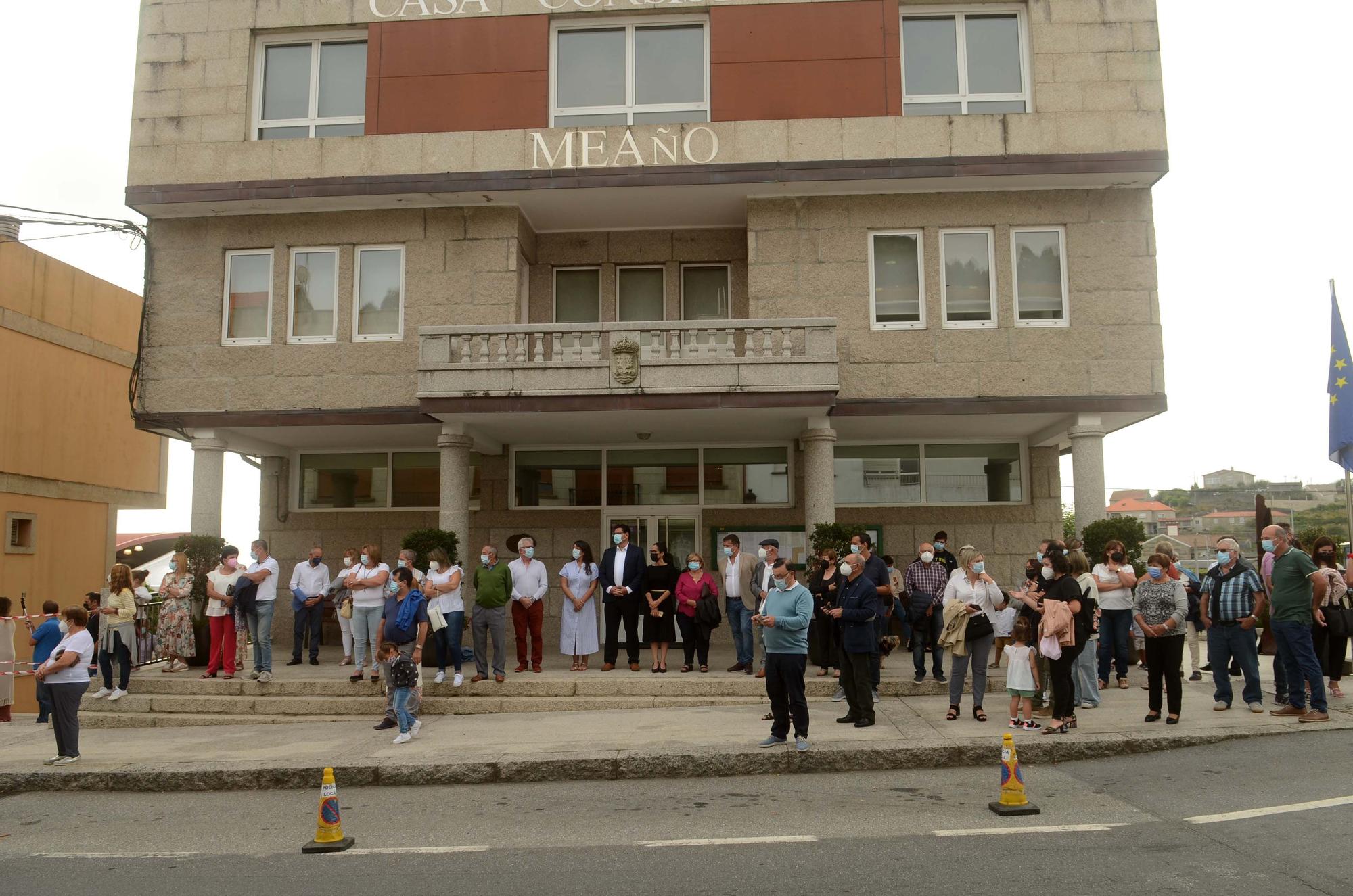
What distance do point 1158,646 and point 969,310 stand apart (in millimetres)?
6962

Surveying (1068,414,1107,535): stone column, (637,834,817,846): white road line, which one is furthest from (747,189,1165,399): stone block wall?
(637,834,817,846): white road line

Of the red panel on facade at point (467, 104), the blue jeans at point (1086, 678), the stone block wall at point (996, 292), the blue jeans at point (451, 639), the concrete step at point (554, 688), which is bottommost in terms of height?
the concrete step at point (554, 688)

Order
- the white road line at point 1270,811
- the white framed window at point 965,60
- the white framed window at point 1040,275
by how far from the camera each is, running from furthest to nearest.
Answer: the white framed window at point 965,60
the white framed window at point 1040,275
the white road line at point 1270,811

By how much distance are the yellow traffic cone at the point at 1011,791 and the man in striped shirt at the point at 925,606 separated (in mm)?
5031

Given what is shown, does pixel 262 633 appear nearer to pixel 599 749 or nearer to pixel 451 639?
pixel 451 639

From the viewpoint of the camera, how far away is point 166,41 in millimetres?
16984

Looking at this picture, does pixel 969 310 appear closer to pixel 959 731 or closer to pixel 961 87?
pixel 961 87

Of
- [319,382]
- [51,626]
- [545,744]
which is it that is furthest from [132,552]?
[545,744]

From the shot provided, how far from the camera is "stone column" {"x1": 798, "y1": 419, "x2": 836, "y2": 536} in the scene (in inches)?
584

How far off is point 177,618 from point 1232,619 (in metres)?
13.1

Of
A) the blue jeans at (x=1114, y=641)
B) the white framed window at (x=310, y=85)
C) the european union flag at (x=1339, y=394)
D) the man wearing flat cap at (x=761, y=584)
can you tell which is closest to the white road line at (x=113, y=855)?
the man wearing flat cap at (x=761, y=584)

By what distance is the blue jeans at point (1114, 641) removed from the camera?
1225 centimetres

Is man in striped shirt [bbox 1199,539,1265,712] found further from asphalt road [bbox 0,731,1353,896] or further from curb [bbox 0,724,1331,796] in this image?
curb [bbox 0,724,1331,796]

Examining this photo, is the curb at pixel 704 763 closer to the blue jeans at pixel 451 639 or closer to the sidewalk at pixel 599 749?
the sidewalk at pixel 599 749
